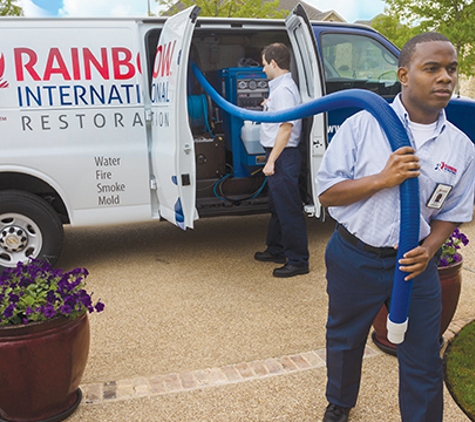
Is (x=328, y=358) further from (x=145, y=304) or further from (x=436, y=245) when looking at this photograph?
(x=145, y=304)

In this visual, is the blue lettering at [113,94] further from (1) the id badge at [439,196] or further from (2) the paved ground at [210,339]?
(1) the id badge at [439,196]

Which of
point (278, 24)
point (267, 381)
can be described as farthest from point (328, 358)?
point (278, 24)

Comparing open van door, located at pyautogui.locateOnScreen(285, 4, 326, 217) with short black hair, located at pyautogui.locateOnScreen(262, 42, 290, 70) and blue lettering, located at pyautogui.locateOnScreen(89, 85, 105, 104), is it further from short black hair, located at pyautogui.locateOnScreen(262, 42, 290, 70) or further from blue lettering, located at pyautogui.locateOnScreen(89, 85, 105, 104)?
blue lettering, located at pyautogui.locateOnScreen(89, 85, 105, 104)

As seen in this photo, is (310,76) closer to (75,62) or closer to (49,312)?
(75,62)

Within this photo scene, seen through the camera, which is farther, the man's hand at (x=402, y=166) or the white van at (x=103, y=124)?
the white van at (x=103, y=124)

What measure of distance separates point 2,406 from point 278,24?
13.0ft

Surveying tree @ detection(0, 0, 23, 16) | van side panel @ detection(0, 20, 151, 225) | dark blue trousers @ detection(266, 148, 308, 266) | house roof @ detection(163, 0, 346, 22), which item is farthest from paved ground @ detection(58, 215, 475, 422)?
house roof @ detection(163, 0, 346, 22)

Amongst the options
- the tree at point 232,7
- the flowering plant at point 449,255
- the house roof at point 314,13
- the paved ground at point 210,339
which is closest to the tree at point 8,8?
the tree at point 232,7

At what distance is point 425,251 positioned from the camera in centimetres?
201

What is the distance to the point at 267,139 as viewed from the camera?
15.9ft

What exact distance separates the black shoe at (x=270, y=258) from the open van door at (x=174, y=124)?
1.04m

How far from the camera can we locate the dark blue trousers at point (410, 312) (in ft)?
7.20

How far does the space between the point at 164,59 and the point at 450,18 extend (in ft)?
59.1

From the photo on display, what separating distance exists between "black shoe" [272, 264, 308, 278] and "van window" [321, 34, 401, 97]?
1.94 meters
